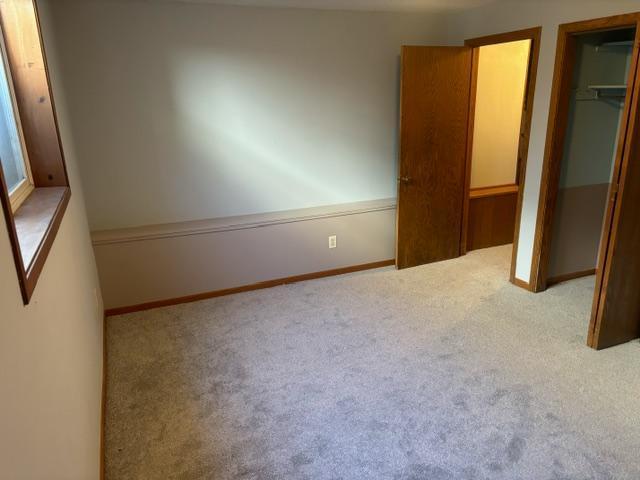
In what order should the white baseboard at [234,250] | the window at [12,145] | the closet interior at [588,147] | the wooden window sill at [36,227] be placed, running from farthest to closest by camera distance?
the white baseboard at [234,250]
the closet interior at [588,147]
the window at [12,145]
the wooden window sill at [36,227]

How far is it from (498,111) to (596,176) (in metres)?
1.24

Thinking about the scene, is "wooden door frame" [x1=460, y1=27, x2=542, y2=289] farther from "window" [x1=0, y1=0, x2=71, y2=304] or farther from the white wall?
"window" [x1=0, y1=0, x2=71, y2=304]

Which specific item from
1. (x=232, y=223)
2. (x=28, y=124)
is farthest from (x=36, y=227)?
(x=232, y=223)

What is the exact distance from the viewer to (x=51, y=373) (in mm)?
1274

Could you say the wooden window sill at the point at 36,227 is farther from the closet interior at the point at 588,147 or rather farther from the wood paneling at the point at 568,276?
the wood paneling at the point at 568,276

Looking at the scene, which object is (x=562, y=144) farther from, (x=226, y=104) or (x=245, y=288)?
(x=245, y=288)

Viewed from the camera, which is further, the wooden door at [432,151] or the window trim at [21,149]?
the wooden door at [432,151]

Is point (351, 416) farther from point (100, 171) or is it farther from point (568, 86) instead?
point (568, 86)

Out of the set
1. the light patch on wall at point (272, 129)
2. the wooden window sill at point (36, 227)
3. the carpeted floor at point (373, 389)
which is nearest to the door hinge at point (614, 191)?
the carpeted floor at point (373, 389)

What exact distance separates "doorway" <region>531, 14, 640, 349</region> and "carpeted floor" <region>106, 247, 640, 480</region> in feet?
0.92

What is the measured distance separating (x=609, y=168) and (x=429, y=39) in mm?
1875

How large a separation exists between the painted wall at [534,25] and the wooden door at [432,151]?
0.95 feet

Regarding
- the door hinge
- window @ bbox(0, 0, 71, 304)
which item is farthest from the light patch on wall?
the door hinge

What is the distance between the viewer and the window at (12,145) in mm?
1872
